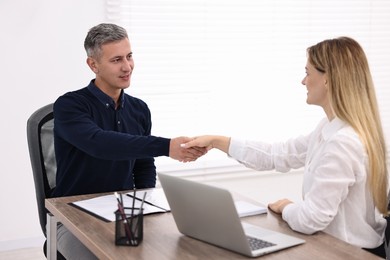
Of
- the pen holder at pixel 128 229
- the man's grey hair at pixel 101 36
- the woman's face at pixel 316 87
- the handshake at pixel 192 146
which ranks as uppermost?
the man's grey hair at pixel 101 36

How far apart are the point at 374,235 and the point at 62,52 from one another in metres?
2.25

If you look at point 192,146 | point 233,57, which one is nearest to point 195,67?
point 233,57

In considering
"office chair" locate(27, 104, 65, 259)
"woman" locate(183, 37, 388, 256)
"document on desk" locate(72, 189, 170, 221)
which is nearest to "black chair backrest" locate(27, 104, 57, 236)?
"office chair" locate(27, 104, 65, 259)

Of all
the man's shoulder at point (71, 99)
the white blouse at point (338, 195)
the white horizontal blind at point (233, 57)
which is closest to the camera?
the white blouse at point (338, 195)

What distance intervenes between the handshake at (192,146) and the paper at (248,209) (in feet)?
1.06

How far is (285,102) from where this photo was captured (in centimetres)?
410

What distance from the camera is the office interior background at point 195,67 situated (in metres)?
3.46

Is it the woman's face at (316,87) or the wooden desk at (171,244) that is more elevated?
the woman's face at (316,87)

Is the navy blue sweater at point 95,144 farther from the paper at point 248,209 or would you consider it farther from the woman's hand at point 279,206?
the woman's hand at point 279,206

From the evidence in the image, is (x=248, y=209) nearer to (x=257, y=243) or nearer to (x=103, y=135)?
(x=257, y=243)

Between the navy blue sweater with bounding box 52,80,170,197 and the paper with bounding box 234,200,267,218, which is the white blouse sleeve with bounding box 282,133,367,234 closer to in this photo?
the paper with bounding box 234,200,267,218

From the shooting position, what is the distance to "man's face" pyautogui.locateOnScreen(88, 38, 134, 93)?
2.44 meters

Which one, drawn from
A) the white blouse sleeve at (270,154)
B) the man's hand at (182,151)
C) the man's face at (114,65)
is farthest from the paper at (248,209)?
the man's face at (114,65)

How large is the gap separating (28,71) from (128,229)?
6.77 ft
